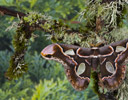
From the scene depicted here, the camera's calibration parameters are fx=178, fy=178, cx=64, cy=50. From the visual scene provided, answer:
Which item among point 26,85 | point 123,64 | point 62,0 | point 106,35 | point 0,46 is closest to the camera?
point 123,64

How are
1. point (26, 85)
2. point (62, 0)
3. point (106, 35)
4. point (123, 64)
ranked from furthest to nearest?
point (62, 0)
point (26, 85)
point (106, 35)
point (123, 64)

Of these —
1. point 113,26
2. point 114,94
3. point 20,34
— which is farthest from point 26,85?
point 113,26

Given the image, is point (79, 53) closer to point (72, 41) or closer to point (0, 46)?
point (72, 41)

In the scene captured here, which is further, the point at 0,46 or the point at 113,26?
the point at 0,46

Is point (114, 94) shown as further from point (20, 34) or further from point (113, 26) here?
point (20, 34)

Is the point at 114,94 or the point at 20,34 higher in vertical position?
the point at 20,34

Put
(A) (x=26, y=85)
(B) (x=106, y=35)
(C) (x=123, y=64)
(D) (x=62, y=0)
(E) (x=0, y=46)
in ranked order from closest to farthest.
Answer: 1. (C) (x=123, y=64)
2. (B) (x=106, y=35)
3. (A) (x=26, y=85)
4. (D) (x=62, y=0)
5. (E) (x=0, y=46)

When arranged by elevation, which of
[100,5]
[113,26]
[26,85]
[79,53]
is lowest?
[26,85]

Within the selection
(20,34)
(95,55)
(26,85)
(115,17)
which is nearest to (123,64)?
(95,55)

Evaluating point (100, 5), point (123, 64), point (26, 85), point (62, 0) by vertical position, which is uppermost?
point (62, 0)
